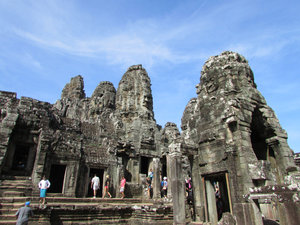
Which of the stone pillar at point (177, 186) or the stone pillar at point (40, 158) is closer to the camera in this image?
the stone pillar at point (177, 186)

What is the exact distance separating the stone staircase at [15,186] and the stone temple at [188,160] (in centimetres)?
4

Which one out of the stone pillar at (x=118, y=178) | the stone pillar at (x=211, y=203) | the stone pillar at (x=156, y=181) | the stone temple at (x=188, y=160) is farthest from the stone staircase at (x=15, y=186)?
the stone pillar at (x=211, y=203)

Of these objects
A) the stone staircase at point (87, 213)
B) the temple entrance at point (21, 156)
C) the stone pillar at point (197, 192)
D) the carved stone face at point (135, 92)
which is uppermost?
the carved stone face at point (135, 92)

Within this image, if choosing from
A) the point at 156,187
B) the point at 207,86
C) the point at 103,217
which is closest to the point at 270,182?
the point at 207,86

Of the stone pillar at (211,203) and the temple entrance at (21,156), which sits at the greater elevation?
the temple entrance at (21,156)

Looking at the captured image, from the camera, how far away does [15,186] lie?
11.0 m

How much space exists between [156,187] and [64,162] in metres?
5.91

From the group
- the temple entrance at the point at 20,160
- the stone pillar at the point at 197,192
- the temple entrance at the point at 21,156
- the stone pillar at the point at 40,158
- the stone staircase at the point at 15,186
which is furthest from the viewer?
the temple entrance at the point at 21,156

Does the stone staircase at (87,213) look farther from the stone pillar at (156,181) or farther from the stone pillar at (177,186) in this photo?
the stone pillar at (156,181)

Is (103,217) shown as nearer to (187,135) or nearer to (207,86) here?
(187,135)

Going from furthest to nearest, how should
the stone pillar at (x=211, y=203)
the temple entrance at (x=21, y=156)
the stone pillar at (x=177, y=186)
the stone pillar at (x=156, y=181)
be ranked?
the temple entrance at (x=21, y=156) < the stone pillar at (x=156, y=181) < the stone pillar at (x=211, y=203) < the stone pillar at (x=177, y=186)

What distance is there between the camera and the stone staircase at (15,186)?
10.1 m

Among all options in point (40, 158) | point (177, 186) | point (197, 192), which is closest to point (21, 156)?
point (40, 158)

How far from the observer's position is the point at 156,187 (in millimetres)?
13133
